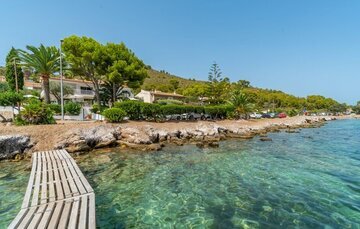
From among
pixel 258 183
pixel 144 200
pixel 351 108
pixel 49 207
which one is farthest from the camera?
pixel 351 108

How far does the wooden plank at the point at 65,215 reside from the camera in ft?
15.9

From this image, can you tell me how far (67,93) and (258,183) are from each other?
1605 inches

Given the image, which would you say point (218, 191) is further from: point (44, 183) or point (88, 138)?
point (88, 138)

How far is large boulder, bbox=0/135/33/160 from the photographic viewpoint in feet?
49.9

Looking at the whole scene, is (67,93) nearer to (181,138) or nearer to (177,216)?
(181,138)

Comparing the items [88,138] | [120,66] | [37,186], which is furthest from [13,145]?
[120,66]

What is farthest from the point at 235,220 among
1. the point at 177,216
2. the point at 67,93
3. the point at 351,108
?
the point at 351,108

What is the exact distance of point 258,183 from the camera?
10.6 m

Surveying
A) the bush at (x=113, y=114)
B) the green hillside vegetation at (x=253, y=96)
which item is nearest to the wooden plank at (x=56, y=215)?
the bush at (x=113, y=114)

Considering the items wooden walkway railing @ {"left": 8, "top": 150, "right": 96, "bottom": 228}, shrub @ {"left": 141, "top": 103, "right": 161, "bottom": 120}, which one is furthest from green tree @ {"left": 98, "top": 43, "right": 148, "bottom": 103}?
wooden walkway railing @ {"left": 8, "top": 150, "right": 96, "bottom": 228}

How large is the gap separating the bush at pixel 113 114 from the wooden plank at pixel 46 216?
18540mm

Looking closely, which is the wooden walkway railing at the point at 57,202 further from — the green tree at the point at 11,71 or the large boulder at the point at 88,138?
the green tree at the point at 11,71

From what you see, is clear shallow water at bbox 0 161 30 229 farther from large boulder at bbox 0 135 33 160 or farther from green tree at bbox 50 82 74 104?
green tree at bbox 50 82 74 104

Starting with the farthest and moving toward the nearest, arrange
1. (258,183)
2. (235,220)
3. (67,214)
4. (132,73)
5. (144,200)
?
(132,73)
(258,183)
(144,200)
(235,220)
(67,214)
